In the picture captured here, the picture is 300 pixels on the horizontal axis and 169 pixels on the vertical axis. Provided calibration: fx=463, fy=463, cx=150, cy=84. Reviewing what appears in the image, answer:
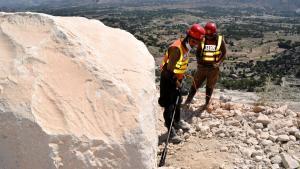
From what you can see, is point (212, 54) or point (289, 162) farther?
point (212, 54)

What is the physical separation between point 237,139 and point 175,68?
1.53m

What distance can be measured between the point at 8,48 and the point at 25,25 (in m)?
0.46

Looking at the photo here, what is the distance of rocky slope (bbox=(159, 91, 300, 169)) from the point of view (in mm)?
6543

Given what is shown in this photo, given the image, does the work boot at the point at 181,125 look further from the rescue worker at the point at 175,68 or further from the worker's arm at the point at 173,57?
the worker's arm at the point at 173,57

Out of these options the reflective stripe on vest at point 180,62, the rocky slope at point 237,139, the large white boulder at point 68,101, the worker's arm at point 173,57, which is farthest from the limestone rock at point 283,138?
the large white boulder at point 68,101

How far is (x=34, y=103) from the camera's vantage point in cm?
470

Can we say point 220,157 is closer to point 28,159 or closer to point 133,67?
point 133,67

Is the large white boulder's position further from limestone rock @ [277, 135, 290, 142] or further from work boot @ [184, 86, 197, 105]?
work boot @ [184, 86, 197, 105]

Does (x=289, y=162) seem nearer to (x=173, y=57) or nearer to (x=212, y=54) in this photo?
(x=173, y=57)

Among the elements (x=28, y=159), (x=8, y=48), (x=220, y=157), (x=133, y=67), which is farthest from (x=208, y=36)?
(x=28, y=159)

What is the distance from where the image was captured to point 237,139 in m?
7.28

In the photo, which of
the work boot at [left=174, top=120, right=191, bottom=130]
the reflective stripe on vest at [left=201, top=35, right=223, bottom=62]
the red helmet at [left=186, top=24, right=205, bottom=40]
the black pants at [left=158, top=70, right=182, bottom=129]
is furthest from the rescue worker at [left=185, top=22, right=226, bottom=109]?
the black pants at [left=158, top=70, right=182, bottom=129]

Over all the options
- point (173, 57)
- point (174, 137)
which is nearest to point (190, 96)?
point (174, 137)

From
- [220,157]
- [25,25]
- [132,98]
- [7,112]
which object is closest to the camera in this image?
[7,112]
